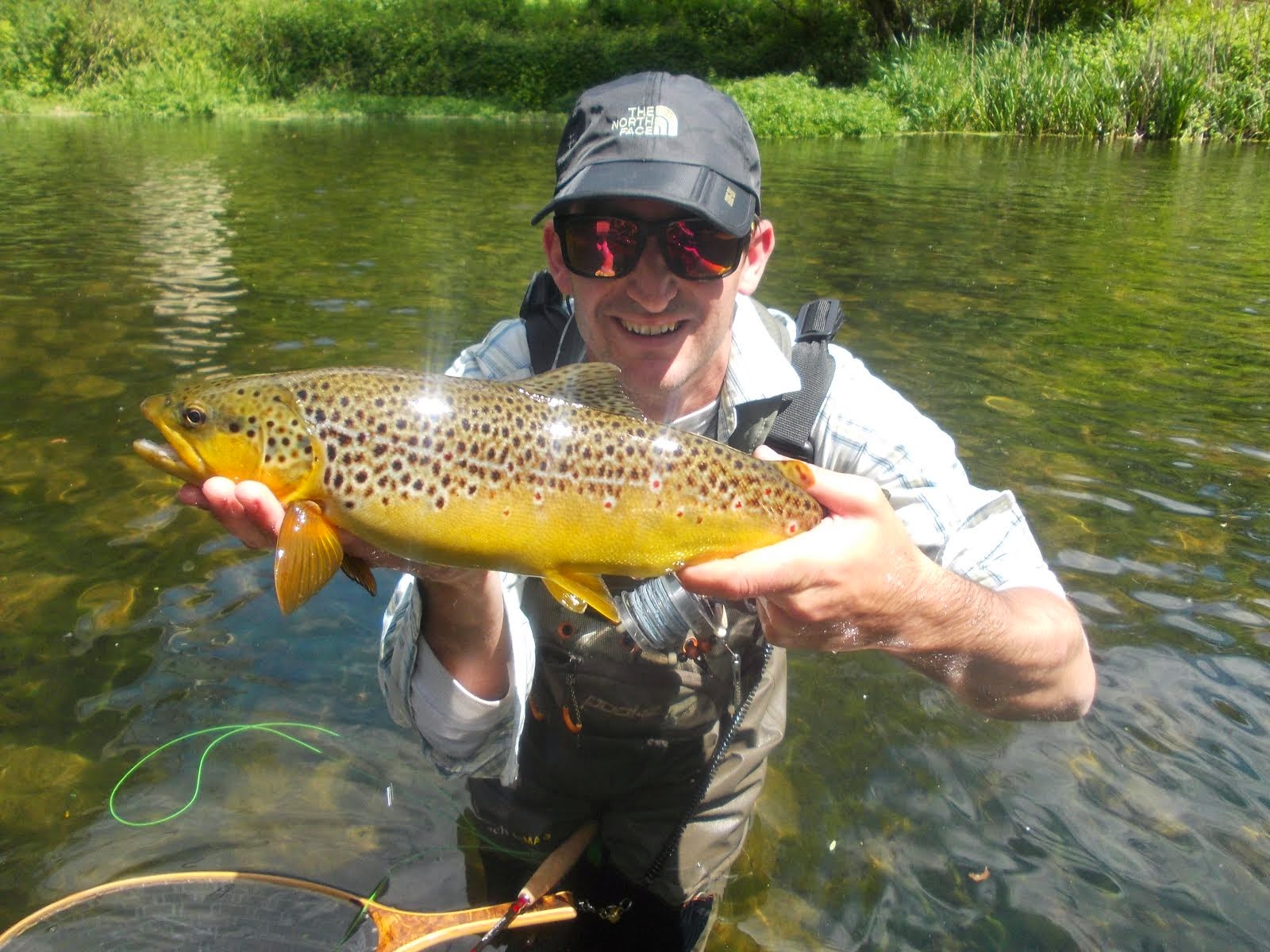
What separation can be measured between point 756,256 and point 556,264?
63 cm

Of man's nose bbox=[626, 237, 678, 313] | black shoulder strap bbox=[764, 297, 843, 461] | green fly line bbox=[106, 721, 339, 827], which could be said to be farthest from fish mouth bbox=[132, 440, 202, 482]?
green fly line bbox=[106, 721, 339, 827]

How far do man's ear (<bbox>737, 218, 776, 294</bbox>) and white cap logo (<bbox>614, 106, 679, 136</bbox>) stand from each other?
42 centimetres

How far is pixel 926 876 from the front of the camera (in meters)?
3.72

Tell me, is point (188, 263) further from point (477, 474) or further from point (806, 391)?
point (477, 474)

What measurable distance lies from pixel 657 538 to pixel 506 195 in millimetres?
15605

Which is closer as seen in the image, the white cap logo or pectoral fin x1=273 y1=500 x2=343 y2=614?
pectoral fin x1=273 y1=500 x2=343 y2=614

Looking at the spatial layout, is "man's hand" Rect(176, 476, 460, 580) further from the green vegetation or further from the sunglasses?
the green vegetation

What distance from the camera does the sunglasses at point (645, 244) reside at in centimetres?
288

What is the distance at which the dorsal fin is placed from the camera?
252 cm

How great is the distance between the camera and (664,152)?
9.42ft

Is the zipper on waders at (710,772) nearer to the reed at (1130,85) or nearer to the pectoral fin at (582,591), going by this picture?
the pectoral fin at (582,591)

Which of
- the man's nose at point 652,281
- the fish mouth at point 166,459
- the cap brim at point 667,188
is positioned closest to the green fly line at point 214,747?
the fish mouth at point 166,459

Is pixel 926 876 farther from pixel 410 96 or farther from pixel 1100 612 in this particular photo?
pixel 410 96

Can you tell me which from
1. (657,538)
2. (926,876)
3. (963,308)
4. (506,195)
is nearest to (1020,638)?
(657,538)
